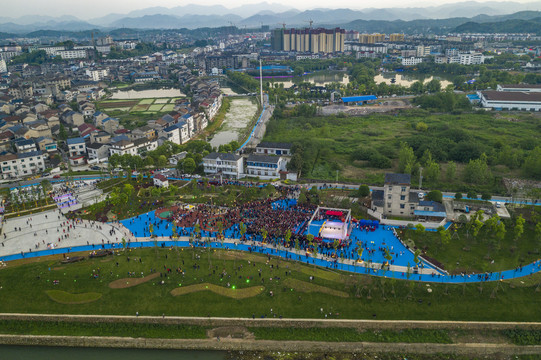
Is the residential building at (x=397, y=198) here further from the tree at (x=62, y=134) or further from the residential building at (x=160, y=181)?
the tree at (x=62, y=134)

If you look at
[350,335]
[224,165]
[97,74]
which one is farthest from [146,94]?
[350,335]

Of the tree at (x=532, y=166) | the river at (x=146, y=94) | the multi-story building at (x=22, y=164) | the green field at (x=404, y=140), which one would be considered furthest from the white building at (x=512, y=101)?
the multi-story building at (x=22, y=164)

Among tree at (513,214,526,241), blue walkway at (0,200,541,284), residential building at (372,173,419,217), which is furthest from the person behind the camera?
residential building at (372,173,419,217)

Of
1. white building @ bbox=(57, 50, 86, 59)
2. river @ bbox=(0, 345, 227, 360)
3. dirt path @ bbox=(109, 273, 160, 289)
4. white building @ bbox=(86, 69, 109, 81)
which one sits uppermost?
white building @ bbox=(57, 50, 86, 59)

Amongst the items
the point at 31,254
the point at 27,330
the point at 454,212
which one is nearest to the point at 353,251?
the point at 454,212

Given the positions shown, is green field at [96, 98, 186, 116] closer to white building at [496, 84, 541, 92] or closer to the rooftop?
the rooftop

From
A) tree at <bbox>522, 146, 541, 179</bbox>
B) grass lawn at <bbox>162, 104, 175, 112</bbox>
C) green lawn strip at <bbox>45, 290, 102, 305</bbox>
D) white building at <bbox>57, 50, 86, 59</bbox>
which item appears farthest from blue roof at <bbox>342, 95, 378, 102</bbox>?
white building at <bbox>57, 50, 86, 59</bbox>

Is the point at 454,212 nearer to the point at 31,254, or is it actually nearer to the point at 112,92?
the point at 31,254
